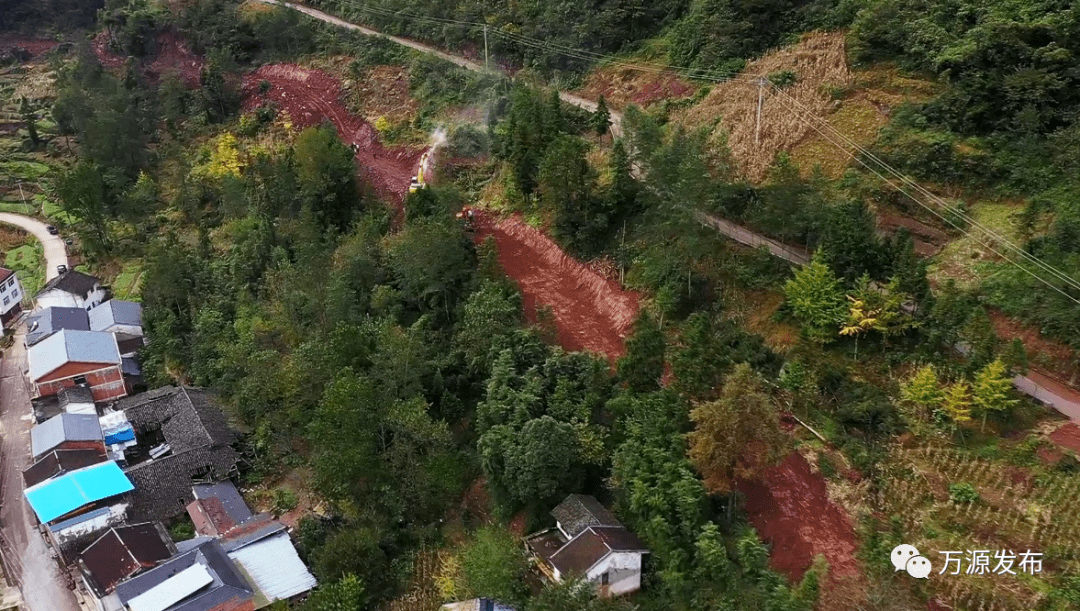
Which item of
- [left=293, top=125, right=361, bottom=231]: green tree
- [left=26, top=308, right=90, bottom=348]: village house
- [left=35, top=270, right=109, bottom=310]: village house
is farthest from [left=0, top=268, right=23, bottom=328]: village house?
[left=293, top=125, right=361, bottom=231]: green tree

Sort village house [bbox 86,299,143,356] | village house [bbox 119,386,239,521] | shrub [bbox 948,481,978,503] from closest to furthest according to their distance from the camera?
shrub [bbox 948,481,978,503] → village house [bbox 119,386,239,521] → village house [bbox 86,299,143,356]

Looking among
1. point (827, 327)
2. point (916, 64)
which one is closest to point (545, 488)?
point (827, 327)

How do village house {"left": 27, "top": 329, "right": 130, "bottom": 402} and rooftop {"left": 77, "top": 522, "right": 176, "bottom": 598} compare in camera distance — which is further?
village house {"left": 27, "top": 329, "right": 130, "bottom": 402}

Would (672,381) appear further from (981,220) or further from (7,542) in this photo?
(7,542)

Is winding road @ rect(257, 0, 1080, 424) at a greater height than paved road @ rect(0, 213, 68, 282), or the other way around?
winding road @ rect(257, 0, 1080, 424)

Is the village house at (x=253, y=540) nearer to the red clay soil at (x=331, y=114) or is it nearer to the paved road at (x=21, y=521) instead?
the paved road at (x=21, y=521)

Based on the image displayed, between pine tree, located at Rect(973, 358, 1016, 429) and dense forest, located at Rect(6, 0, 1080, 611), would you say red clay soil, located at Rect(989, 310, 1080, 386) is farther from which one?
pine tree, located at Rect(973, 358, 1016, 429)
